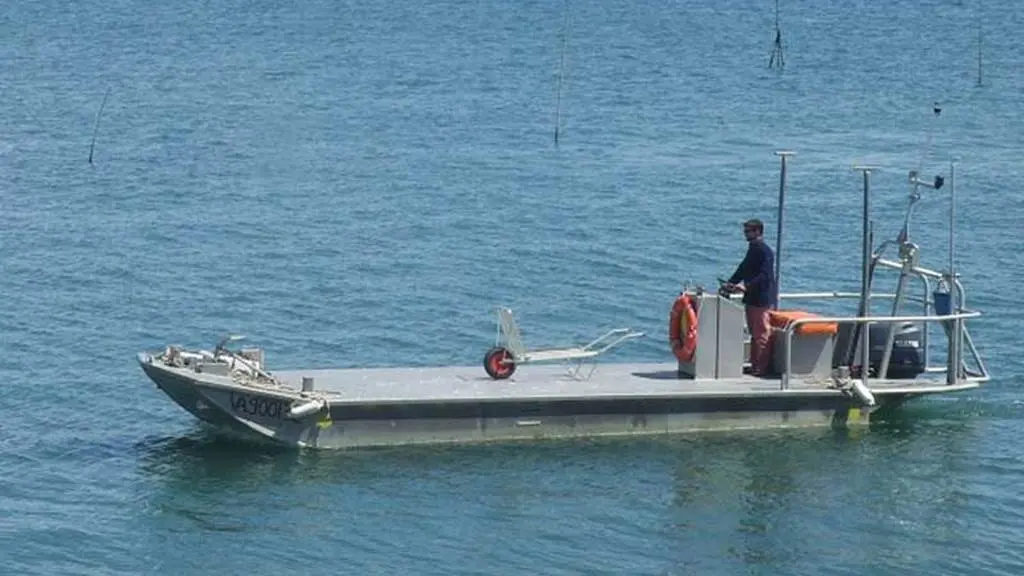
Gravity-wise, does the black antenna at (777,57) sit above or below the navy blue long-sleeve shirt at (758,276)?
above

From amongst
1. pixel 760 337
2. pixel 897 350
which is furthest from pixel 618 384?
pixel 897 350

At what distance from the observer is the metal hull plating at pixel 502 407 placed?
24047mm

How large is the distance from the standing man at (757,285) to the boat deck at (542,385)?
0.50m

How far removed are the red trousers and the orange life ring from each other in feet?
2.23

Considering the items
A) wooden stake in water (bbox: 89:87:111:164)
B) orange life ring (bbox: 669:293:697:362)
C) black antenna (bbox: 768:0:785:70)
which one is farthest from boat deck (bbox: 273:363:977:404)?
black antenna (bbox: 768:0:785:70)

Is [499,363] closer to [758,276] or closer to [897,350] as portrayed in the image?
[758,276]

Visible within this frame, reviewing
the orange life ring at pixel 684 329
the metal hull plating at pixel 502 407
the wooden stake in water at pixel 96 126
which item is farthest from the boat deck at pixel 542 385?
the wooden stake in water at pixel 96 126

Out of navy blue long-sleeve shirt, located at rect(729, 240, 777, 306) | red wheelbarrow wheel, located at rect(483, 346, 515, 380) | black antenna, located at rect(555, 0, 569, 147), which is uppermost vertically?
black antenna, located at rect(555, 0, 569, 147)

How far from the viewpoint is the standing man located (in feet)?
82.7

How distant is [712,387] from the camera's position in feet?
82.2

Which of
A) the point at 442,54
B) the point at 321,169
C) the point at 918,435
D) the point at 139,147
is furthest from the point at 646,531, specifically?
the point at 442,54

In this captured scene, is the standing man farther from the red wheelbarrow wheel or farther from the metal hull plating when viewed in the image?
the red wheelbarrow wheel

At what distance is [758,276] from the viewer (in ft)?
82.7

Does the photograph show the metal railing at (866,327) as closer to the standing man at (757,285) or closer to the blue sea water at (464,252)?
the standing man at (757,285)
